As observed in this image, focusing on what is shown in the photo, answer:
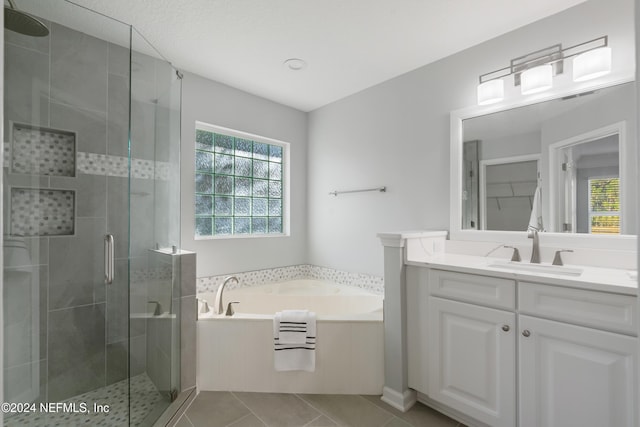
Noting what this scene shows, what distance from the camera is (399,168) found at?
267 cm

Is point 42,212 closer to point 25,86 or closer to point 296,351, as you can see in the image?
point 25,86

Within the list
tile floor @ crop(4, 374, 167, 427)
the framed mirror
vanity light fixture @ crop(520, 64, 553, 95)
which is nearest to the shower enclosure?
tile floor @ crop(4, 374, 167, 427)

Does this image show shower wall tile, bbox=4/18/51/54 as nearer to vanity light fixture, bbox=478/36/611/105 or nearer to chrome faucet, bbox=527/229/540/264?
vanity light fixture, bbox=478/36/611/105

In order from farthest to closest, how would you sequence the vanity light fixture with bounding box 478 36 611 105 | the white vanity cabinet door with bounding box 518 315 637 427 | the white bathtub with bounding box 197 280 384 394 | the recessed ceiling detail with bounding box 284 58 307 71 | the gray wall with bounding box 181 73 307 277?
the gray wall with bounding box 181 73 307 277
the recessed ceiling detail with bounding box 284 58 307 71
the white bathtub with bounding box 197 280 384 394
the vanity light fixture with bounding box 478 36 611 105
the white vanity cabinet door with bounding box 518 315 637 427

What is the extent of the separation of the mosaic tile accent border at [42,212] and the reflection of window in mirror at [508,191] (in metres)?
2.68

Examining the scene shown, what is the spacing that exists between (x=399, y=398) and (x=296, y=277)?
1.70m

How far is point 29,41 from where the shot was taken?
65.7 inches

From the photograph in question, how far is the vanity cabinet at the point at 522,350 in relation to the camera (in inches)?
49.4

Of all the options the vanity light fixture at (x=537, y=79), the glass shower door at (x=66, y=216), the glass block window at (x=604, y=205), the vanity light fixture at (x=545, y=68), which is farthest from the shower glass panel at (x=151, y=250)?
the glass block window at (x=604, y=205)

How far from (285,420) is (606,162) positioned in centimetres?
229

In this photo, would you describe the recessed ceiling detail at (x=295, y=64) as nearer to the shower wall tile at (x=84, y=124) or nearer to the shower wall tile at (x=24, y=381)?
the shower wall tile at (x=84, y=124)

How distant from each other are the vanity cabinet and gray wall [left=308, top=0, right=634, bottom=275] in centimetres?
83

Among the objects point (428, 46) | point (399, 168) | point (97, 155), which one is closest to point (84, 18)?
point (97, 155)

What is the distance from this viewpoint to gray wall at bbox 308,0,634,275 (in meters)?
1.84
